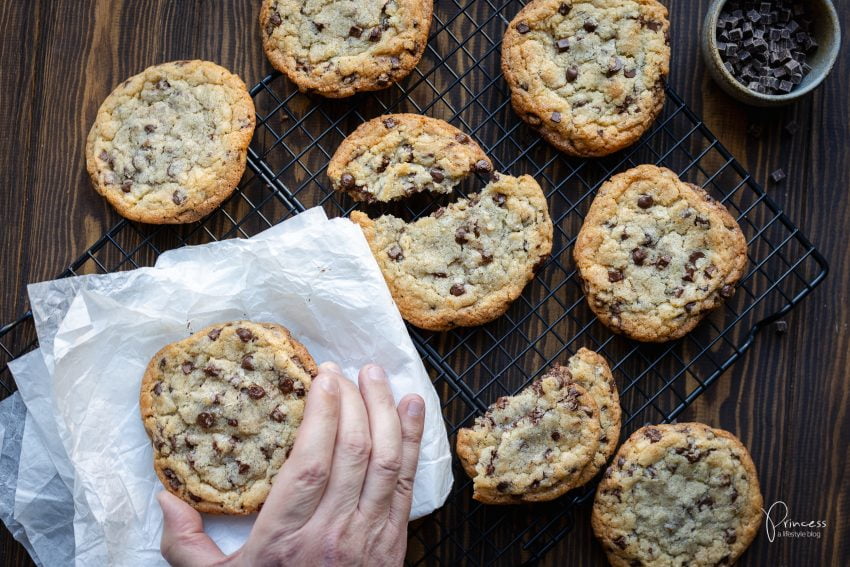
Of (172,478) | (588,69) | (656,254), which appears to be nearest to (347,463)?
(172,478)

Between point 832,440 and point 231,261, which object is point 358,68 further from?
point 832,440

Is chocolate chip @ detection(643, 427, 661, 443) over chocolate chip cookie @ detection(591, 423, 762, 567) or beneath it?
over

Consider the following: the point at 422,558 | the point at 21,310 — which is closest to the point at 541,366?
the point at 422,558

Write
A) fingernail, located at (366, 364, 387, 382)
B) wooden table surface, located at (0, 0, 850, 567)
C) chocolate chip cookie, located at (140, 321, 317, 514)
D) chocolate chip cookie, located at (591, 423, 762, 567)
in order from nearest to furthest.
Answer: fingernail, located at (366, 364, 387, 382) < chocolate chip cookie, located at (140, 321, 317, 514) < chocolate chip cookie, located at (591, 423, 762, 567) < wooden table surface, located at (0, 0, 850, 567)

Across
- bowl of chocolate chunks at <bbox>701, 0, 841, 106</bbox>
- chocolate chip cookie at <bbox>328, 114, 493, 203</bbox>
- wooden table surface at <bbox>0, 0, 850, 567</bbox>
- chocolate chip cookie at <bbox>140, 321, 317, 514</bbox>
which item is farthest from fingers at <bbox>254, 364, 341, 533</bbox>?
bowl of chocolate chunks at <bbox>701, 0, 841, 106</bbox>

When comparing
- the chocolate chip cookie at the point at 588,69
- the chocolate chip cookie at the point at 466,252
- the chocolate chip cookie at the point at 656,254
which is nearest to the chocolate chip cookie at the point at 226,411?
the chocolate chip cookie at the point at 466,252

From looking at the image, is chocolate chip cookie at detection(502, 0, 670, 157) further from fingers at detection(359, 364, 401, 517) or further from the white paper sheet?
fingers at detection(359, 364, 401, 517)

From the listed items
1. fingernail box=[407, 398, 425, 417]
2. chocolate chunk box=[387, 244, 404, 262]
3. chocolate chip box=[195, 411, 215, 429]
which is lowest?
chocolate chip box=[195, 411, 215, 429]

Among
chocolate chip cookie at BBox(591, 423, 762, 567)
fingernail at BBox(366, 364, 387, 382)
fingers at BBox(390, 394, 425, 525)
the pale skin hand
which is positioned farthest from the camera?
chocolate chip cookie at BBox(591, 423, 762, 567)
